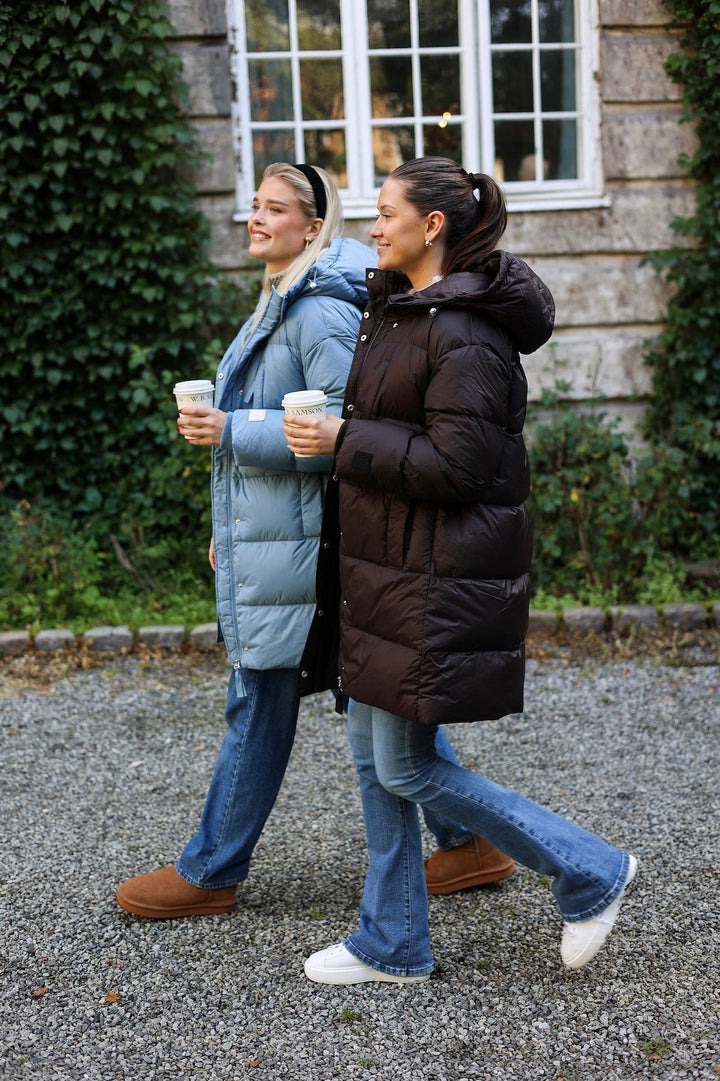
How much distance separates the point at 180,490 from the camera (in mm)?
6574

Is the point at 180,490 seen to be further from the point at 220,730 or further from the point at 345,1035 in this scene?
the point at 345,1035

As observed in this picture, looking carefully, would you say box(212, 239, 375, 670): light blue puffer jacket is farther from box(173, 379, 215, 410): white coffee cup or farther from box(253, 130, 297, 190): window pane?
box(253, 130, 297, 190): window pane

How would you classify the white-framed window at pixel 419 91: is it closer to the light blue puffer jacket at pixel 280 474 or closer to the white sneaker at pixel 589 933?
the light blue puffer jacket at pixel 280 474

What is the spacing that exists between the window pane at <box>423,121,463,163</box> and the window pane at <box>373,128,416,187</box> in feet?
0.31

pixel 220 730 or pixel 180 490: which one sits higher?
pixel 180 490

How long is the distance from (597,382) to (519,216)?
113cm

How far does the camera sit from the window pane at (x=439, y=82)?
6980mm

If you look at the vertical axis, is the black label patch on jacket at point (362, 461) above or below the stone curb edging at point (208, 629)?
above

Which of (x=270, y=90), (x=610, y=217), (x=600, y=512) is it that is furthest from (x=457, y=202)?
(x=270, y=90)

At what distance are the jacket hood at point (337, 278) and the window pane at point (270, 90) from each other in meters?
4.22

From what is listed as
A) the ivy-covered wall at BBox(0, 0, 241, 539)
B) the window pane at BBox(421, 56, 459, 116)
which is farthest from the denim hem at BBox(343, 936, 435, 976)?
the window pane at BBox(421, 56, 459, 116)

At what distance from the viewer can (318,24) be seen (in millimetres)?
6867

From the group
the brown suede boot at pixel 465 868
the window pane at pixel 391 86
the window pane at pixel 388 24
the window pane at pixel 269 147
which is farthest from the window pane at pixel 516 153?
the brown suede boot at pixel 465 868

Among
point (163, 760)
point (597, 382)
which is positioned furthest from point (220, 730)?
point (597, 382)
